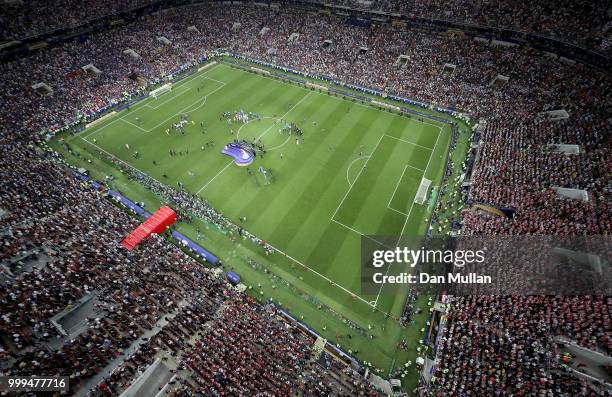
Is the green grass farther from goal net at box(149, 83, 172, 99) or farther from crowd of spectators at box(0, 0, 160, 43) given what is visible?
crowd of spectators at box(0, 0, 160, 43)

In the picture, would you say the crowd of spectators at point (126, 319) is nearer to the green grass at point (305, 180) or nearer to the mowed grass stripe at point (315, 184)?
the green grass at point (305, 180)

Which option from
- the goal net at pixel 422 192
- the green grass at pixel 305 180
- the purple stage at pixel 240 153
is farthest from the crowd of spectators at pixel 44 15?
the goal net at pixel 422 192

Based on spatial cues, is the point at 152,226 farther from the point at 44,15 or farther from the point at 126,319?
the point at 44,15

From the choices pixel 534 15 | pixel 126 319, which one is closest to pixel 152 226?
pixel 126 319

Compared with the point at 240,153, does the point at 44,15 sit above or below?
above

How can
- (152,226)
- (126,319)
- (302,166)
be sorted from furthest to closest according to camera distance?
(302,166), (152,226), (126,319)

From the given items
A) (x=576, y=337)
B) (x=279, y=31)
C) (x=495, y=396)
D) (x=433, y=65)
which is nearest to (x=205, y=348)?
(x=495, y=396)
